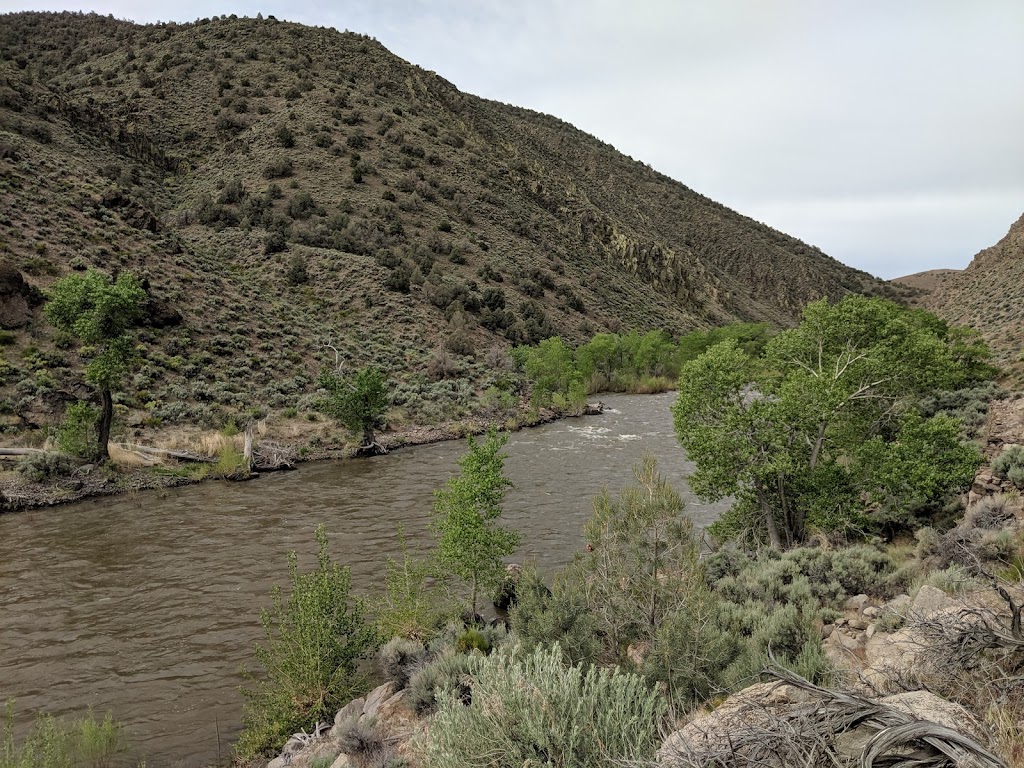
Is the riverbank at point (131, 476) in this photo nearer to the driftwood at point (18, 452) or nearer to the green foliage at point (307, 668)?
the driftwood at point (18, 452)

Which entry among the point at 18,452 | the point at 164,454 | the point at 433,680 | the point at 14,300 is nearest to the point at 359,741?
the point at 433,680

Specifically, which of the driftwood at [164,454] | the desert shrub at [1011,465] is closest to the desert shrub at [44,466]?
the driftwood at [164,454]

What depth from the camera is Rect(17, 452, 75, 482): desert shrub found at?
19411mm

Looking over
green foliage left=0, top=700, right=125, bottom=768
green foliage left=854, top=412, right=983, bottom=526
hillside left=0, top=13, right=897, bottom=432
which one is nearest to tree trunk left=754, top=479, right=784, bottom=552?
green foliage left=854, top=412, right=983, bottom=526

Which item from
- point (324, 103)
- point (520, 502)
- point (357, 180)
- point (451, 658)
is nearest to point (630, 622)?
point (451, 658)

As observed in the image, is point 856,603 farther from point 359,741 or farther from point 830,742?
point 359,741

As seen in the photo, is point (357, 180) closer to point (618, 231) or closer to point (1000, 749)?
point (618, 231)

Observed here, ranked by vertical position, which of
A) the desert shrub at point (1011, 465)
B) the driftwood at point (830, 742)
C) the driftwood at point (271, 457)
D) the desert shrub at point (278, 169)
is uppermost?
the desert shrub at point (278, 169)

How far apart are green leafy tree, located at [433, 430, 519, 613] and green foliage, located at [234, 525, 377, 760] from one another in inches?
89.4

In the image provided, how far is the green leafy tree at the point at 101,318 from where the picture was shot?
20.2 meters

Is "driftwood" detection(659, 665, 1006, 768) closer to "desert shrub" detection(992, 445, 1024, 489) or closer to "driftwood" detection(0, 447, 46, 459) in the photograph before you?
"desert shrub" detection(992, 445, 1024, 489)

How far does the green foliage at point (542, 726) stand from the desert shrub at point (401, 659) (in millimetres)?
4279

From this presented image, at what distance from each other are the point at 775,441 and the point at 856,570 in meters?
3.63

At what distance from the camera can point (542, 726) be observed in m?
4.33
